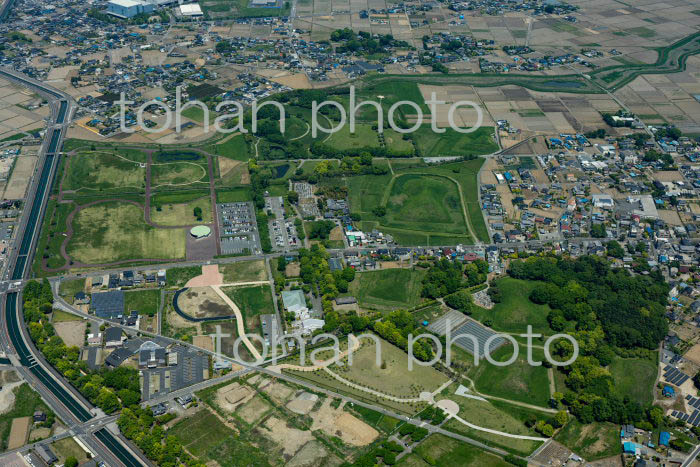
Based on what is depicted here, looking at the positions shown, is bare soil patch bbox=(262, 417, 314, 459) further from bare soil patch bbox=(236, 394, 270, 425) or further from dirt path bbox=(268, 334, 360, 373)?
dirt path bbox=(268, 334, 360, 373)

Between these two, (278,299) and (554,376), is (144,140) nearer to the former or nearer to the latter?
(278,299)

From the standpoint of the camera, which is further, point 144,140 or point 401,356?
point 144,140

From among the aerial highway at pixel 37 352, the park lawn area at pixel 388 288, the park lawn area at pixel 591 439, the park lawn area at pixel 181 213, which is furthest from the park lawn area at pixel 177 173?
the park lawn area at pixel 591 439

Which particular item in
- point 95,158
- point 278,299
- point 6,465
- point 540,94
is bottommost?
point 6,465

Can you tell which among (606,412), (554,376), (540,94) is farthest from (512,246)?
(540,94)

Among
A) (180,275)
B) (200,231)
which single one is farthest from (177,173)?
(180,275)

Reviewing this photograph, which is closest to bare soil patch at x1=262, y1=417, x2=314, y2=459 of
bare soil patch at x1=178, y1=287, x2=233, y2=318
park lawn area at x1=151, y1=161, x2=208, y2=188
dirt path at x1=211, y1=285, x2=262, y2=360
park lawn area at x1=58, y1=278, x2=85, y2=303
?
dirt path at x1=211, y1=285, x2=262, y2=360

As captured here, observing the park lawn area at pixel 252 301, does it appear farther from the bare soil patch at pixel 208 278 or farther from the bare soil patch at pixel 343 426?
the bare soil patch at pixel 343 426

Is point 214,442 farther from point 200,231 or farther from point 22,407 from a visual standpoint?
point 200,231
